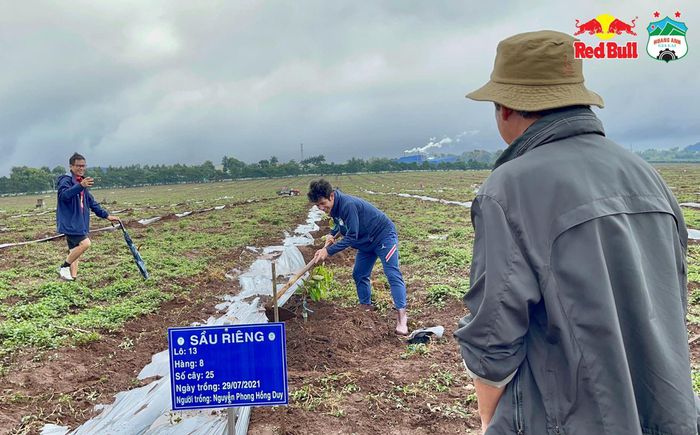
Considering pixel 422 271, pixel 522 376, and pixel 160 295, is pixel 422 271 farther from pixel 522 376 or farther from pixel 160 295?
pixel 522 376

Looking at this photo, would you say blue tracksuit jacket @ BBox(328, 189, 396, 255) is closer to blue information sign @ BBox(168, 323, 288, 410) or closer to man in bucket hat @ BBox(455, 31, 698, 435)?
blue information sign @ BBox(168, 323, 288, 410)

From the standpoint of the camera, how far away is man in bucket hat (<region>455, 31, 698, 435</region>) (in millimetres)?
1060

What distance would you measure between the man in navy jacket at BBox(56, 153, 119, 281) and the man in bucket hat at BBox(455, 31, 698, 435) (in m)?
6.95

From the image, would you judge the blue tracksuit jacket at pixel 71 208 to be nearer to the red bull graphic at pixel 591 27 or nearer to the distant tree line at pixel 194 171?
the red bull graphic at pixel 591 27

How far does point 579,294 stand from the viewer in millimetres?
1052

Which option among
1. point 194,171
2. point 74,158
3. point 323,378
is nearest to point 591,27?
point 323,378

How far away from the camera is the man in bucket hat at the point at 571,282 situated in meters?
1.06

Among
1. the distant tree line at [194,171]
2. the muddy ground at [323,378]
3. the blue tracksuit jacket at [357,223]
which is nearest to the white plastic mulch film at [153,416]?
the muddy ground at [323,378]

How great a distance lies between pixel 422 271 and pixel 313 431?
5.05 m

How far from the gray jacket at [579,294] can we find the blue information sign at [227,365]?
1348 mm

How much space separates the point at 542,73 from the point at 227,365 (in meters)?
1.92

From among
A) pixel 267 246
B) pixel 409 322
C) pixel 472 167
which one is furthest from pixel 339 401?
pixel 472 167

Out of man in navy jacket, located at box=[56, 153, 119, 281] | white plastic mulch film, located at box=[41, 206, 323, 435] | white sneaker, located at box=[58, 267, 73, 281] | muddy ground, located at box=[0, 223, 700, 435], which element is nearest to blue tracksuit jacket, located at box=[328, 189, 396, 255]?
muddy ground, located at box=[0, 223, 700, 435]

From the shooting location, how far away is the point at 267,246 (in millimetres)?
11383
